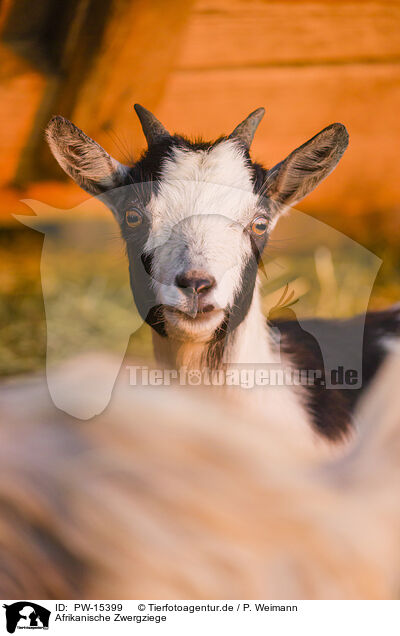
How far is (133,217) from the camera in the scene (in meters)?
0.44

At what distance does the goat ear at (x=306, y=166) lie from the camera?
44 cm

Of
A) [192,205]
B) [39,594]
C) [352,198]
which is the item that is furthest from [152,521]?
[352,198]

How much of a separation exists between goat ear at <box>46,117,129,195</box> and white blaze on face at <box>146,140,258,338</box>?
0.04 m

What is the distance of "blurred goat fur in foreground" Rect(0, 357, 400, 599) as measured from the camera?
44cm

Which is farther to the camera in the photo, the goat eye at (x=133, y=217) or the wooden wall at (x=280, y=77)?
the wooden wall at (x=280, y=77)

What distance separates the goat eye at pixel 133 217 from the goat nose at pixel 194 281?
6 centimetres

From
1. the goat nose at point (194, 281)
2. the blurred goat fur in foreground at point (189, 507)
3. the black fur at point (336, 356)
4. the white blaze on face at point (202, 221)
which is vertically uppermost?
the white blaze on face at point (202, 221)

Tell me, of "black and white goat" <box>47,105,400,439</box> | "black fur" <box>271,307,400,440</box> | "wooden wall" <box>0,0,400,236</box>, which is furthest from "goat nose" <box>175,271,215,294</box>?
"wooden wall" <box>0,0,400,236</box>

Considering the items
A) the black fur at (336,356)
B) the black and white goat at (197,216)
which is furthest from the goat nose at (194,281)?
the black fur at (336,356)

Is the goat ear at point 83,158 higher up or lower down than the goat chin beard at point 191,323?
higher up
